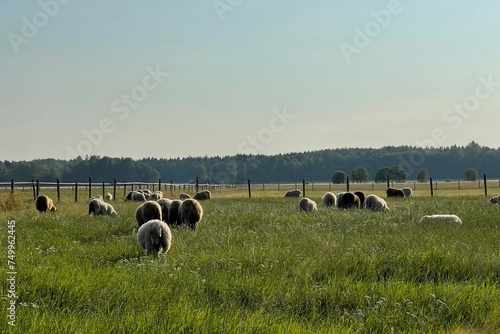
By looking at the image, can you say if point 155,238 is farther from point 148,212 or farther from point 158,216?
point 158,216

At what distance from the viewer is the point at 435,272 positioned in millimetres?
8109

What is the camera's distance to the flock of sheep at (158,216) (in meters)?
10.1

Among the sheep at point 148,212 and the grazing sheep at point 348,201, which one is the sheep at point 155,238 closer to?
the sheep at point 148,212

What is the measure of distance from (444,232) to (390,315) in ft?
24.1

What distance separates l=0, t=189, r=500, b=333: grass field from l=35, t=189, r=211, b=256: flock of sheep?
0.36 m

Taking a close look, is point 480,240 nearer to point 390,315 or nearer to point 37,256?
point 390,315

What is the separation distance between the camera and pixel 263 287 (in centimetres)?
662

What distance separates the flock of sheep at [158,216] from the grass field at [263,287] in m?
0.36

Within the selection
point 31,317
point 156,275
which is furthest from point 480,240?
point 31,317

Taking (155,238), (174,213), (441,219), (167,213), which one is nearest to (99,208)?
(167,213)

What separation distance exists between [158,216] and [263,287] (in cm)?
821

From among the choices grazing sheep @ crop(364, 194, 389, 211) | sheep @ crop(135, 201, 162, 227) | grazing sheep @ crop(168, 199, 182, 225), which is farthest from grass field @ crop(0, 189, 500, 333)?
grazing sheep @ crop(364, 194, 389, 211)

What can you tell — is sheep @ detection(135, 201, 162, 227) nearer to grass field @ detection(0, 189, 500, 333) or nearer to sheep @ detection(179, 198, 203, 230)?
sheep @ detection(179, 198, 203, 230)

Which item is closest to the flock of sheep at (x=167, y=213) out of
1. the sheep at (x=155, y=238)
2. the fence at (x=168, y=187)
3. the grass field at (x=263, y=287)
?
the sheep at (x=155, y=238)
